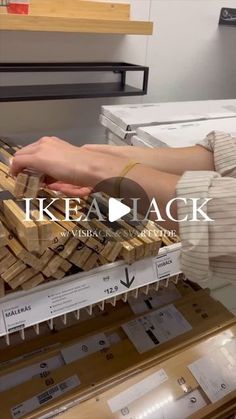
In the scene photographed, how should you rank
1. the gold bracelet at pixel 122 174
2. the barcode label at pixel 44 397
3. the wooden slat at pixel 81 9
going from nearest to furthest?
1. the gold bracelet at pixel 122 174
2. the barcode label at pixel 44 397
3. the wooden slat at pixel 81 9

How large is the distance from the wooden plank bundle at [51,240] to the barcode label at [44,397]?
315mm

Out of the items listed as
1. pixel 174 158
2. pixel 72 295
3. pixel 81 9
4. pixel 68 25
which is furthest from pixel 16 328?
pixel 81 9

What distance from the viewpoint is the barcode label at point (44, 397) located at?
73 centimetres

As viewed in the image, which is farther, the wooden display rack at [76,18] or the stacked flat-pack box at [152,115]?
the stacked flat-pack box at [152,115]

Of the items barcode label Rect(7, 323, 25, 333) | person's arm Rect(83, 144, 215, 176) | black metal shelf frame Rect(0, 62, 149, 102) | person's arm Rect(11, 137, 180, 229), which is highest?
black metal shelf frame Rect(0, 62, 149, 102)

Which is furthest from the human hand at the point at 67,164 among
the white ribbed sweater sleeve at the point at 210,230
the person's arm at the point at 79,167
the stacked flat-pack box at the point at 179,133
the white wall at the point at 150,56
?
the white wall at the point at 150,56

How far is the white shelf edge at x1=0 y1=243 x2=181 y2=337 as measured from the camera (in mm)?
529

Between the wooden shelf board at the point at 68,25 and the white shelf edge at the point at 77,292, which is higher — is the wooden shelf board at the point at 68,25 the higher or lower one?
the higher one

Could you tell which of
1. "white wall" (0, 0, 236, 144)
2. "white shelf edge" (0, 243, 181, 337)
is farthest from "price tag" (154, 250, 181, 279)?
"white wall" (0, 0, 236, 144)

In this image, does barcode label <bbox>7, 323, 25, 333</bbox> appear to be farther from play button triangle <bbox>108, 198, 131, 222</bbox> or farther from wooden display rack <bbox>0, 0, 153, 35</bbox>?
wooden display rack <bbox>0, 0, 153, 35</bbox>

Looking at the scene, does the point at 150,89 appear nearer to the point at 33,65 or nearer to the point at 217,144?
the point at 33,65

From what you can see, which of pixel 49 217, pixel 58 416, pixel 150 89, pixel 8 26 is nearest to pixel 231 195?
pixel 49 217

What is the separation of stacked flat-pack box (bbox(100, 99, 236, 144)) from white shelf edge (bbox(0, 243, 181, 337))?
18.9 inches

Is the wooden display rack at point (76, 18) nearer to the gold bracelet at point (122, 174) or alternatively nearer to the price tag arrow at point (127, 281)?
the gold bracelet at point (122, 174)
